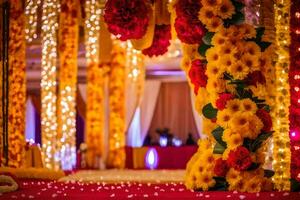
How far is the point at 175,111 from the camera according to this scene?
15398mm

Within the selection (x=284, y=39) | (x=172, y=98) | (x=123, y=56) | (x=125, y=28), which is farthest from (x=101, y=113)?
(x=284, y=39)

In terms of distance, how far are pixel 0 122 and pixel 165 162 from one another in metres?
5.83

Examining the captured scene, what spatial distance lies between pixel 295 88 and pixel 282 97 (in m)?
0.15

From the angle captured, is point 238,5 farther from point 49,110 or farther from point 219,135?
point 49,110

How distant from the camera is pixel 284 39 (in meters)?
5.20

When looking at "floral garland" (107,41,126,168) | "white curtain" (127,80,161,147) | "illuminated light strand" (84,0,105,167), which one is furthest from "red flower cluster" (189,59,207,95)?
"white curtain" (127,80,161,147)

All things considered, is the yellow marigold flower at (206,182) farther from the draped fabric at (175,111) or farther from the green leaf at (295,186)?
the draped fabric at (175,111)

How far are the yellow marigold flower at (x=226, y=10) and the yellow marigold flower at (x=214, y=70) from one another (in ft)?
1.33

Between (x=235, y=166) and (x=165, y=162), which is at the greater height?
(x=235, y=166)

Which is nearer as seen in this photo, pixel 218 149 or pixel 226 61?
pixel 226 61

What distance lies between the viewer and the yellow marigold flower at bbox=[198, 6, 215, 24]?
499 cm

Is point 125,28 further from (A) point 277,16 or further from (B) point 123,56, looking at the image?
(B) point 123,56

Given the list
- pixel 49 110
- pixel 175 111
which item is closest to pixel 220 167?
pixel 49 110

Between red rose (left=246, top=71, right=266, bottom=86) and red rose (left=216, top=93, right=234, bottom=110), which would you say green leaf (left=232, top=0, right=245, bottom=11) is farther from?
red rose (left=216, top=93, right=234, bottom=110)
